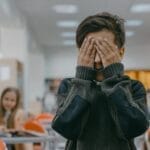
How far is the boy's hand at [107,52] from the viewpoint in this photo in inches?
34.8

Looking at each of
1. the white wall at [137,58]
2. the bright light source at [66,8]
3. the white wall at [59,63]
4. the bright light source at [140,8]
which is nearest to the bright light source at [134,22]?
the bright light source at [140,8]

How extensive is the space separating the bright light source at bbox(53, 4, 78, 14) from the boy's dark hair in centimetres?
643

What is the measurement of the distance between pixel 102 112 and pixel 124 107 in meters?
0.07

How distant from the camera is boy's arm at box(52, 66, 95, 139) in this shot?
0.86m

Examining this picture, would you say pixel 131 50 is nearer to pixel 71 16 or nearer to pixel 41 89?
pixel 41 89

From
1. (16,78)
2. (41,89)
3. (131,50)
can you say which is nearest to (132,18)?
(16,78)

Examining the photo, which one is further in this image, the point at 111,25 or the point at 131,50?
the point at 131,50

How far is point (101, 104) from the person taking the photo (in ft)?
2.92

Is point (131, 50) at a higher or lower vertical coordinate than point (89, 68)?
higher

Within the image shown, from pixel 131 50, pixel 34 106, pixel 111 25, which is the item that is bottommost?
pixel 34 106

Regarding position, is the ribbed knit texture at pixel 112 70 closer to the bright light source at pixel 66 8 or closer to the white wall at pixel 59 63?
the bright light source at pixel 66 8

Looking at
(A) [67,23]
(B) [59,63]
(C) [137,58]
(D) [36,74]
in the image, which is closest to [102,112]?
(A) [67,23]

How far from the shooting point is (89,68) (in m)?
0.89

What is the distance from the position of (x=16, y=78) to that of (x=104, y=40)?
18.2 ft
